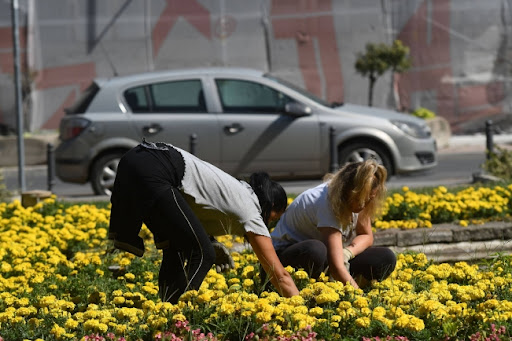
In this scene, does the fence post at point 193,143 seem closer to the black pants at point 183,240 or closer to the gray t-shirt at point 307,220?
the gray t-shirt at point 307,220

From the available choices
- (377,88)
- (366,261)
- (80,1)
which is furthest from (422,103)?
(366,261)

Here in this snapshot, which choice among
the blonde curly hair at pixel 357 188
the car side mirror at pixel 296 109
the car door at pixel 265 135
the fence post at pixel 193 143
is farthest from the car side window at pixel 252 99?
the blonde curly hair at pixel 357 188

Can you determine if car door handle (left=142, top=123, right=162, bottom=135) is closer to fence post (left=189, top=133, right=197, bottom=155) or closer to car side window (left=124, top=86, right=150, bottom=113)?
car side window (left=124, top=86, right=150, bottom=113)

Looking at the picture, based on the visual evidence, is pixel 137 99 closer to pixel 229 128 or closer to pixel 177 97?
pixel 177 97

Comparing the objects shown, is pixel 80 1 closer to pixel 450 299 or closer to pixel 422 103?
pixel 422 103

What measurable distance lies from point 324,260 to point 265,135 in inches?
226

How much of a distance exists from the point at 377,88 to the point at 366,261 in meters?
16.6

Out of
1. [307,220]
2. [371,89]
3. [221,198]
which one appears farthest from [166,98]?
[371,89]

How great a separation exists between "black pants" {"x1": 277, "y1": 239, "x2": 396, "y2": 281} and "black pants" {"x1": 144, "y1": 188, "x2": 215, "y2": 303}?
906mm

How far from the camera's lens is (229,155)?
36.9ft

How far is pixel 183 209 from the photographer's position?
4668mm

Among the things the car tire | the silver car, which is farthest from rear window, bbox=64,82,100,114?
the car tire

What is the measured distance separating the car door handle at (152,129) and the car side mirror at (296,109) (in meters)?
1.45

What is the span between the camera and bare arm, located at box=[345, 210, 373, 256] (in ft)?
18.8
